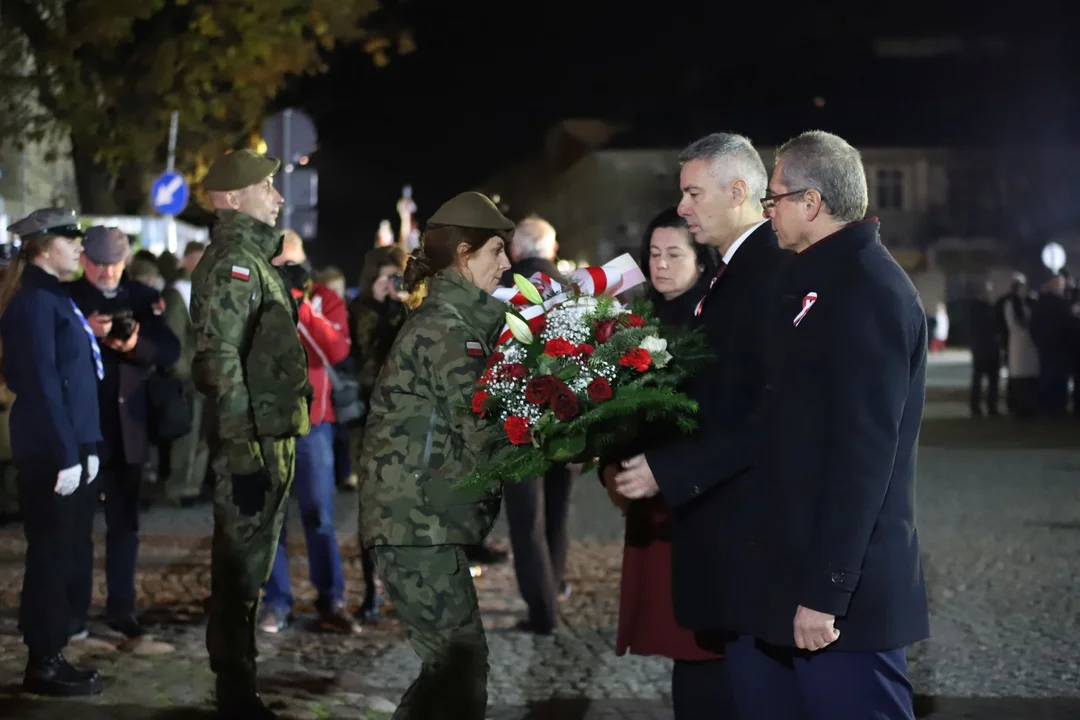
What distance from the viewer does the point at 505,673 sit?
6523 mm

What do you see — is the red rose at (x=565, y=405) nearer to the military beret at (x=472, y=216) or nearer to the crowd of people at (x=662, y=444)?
the crowd of people at (x=662, y=444)

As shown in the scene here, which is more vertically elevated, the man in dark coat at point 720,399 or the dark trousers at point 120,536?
the man in dark coat at point 720,399

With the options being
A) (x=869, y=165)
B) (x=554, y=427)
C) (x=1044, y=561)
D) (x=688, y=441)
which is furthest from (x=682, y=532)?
(x=869, y=165)

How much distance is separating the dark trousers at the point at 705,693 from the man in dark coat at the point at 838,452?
76 centimetres

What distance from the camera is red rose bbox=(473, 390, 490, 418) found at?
4.02m

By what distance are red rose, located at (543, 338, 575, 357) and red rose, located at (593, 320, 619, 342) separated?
0.36 ft

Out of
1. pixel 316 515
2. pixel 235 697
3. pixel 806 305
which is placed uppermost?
pixel 806 305

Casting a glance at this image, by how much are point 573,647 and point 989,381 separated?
16.3 meters

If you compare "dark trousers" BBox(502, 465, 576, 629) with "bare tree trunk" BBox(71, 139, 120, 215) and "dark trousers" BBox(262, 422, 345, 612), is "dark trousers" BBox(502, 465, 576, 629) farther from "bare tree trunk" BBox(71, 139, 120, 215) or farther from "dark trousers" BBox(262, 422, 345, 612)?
"bare tree trunk" BBox(71, 139, 120, 215)

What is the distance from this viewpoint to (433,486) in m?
4.30

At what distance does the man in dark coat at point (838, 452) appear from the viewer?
11.2 ft

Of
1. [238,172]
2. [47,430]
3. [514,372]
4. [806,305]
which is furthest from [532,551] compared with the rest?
[806,305]

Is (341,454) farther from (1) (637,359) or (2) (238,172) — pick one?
(1) (637,359)

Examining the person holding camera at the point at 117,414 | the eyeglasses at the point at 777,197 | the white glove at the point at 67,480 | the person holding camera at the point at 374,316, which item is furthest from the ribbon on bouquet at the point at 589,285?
the person holding camera at the point at 117,414
